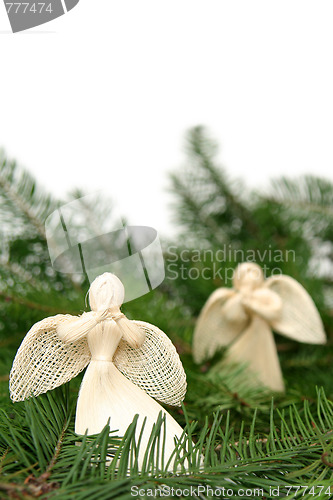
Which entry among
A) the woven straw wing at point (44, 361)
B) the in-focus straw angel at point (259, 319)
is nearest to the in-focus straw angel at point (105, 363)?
the woven straw wing at point (44, 361)

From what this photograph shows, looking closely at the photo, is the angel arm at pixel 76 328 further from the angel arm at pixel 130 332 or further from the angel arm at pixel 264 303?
the angel arm at pixel 264 303

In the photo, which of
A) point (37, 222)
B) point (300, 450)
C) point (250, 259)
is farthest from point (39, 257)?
point (300, 450)

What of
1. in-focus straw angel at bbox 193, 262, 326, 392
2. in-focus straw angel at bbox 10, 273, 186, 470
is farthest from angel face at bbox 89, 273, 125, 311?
in-focus straw angel at bbox 193, 262, 326, 392

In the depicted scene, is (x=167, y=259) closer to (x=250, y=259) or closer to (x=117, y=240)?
(x=250, y=259)

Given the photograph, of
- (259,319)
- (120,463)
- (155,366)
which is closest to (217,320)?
(259,319)

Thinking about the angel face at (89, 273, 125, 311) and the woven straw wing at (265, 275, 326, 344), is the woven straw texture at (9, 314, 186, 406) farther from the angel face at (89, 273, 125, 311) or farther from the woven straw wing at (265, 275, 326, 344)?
the woven straw wing at (265, 275, 326, 344)

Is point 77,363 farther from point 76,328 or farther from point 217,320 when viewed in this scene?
point 217,320
